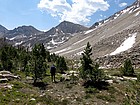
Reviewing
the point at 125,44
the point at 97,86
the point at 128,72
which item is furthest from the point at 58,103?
the point at 125,44

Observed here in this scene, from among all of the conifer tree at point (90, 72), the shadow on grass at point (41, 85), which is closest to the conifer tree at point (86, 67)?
the conifer tree at point (90, 72)

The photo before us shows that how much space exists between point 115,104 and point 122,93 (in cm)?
433

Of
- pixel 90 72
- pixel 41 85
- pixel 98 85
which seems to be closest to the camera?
pixel 41 85

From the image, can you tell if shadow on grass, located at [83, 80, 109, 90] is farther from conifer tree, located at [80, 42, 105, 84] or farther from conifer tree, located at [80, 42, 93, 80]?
Result: conifer tree, located at [80, 42, 93, 80]

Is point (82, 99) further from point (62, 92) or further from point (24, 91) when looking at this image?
point (24, 91)

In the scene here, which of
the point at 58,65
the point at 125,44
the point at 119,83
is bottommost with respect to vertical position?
the point at 119,83

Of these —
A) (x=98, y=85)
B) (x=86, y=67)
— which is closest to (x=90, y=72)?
(x=86, y=67)

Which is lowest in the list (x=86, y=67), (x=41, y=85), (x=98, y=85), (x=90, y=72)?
(x=98, y=85)

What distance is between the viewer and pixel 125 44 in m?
165

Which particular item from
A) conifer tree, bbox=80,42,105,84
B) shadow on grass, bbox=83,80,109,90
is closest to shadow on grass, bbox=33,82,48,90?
shadow on grass, bbox=83,80,109,90

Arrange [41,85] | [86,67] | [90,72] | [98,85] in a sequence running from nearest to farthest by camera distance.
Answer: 1. [41,85]
2. [98,85]
3. [90,72]
4. [86,67]

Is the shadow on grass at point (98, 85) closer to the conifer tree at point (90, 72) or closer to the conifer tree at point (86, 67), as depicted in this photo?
the conifer tree at point (90, 72)

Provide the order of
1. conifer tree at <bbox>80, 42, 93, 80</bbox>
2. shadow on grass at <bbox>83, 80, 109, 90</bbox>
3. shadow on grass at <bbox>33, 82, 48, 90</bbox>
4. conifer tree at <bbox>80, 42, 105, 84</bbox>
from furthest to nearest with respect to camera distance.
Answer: conifer tree at <bbox>80, 42, 93, 80</bbox> < conifer tree at <bbox>80, 42, 105, 84</bbox> < shadow on grass at <bbox>83, 80, 109, 90</bbox> < shadow on grass at <bbox>33, 82, 48, 90</bbox>

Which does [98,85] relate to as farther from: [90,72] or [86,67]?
[86,67]
